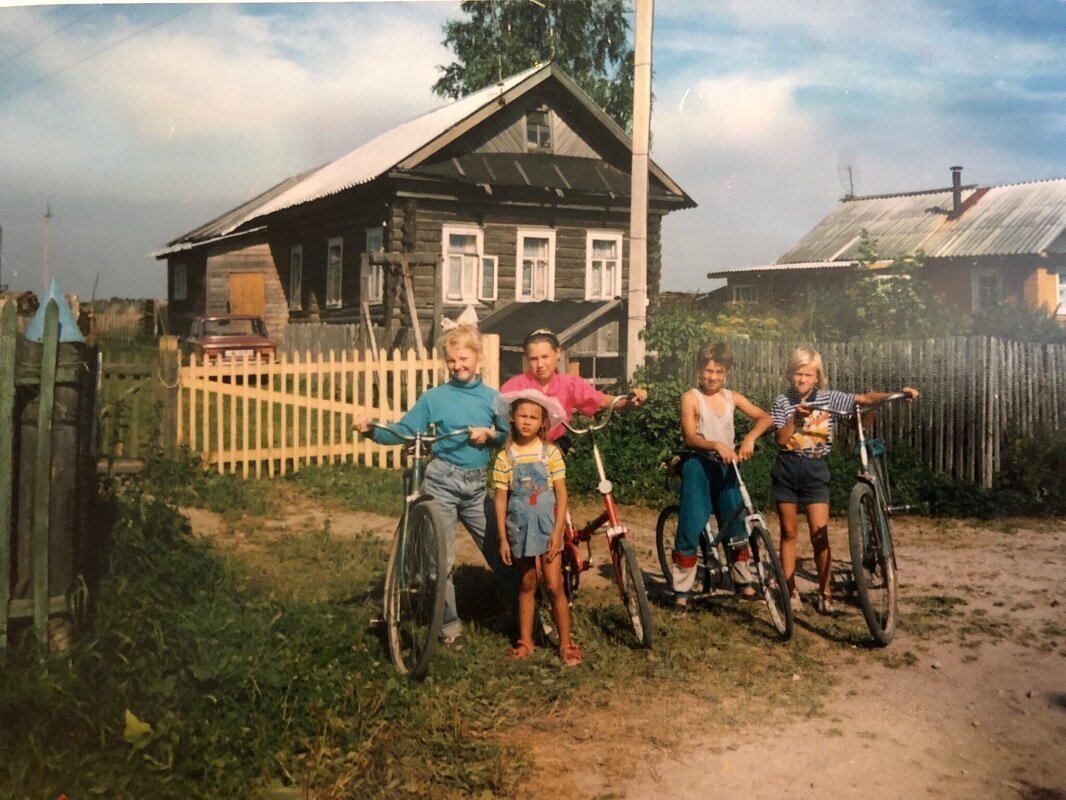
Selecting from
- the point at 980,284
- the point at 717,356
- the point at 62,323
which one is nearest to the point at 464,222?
the point at 980,284

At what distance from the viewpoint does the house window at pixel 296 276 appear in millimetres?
17938

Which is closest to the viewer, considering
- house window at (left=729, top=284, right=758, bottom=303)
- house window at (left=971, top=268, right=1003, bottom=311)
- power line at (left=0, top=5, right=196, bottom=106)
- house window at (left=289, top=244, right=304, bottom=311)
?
power line at (left=0, top=5, right=196, bottom=106)

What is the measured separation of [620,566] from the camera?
14.6 feet

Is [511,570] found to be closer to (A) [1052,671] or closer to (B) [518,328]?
(A) [1052,671]

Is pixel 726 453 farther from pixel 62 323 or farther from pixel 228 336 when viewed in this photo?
pixel 228 336

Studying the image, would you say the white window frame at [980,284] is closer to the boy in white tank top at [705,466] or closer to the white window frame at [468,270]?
the boy in white tank top at [705,466]

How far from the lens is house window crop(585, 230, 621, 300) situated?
675 inches

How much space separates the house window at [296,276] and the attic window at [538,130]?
495 cm

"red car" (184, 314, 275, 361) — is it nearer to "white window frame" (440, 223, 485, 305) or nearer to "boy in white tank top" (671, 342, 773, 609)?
"white window frame" (440, 223, 485, 305)

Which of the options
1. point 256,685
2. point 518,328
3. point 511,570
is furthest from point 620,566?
point 518,328

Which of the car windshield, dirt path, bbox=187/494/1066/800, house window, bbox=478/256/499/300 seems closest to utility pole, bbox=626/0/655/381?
dirt path, bbox=187/494/1066/800

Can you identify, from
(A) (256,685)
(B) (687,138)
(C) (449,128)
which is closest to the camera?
(A) (256,685)

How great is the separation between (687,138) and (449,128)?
9558 mm

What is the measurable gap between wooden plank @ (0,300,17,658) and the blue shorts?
3.68m
